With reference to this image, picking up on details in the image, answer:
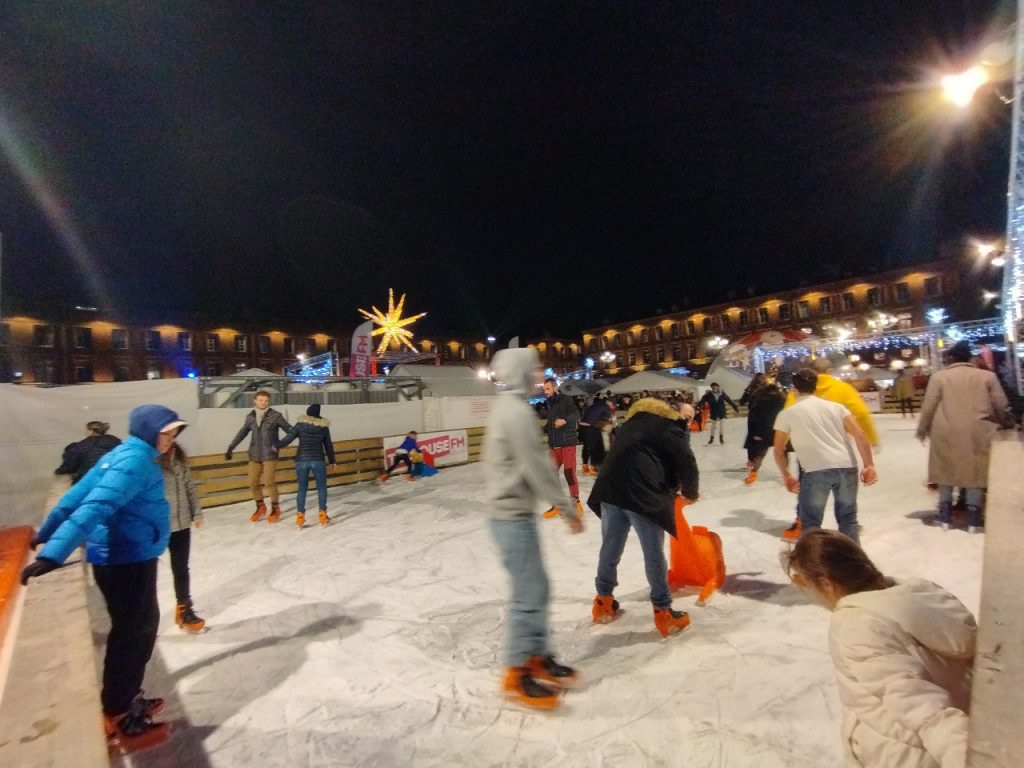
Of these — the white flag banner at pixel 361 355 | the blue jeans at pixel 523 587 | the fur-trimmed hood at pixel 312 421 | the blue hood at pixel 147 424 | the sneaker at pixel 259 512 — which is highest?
the white flag banner at pixel 361 355

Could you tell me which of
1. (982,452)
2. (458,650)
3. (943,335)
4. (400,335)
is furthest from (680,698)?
(943,335)

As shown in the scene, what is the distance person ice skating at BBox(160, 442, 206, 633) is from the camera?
12.9 ft

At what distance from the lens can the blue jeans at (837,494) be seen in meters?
4.03

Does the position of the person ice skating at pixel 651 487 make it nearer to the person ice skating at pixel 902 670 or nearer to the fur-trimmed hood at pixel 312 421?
the person ice skating at pixel 902 670

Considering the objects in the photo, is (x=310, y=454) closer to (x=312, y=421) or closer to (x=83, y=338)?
(x=312, y=421)

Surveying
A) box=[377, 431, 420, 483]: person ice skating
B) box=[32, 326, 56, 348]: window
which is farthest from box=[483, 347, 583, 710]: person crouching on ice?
box=[32, 326, 56, 348]: window

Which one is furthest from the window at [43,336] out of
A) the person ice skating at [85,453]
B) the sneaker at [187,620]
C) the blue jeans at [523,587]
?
the blue jeans at [523,587]

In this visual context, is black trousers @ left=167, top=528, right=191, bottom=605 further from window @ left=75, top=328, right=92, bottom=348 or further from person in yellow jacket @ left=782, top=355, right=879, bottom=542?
window @ left=75, top=328, right=92, bottom=348

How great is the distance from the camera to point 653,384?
26.2m

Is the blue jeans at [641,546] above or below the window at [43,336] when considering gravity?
below

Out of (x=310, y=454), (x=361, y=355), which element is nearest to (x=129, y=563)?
(x=310, y=454)

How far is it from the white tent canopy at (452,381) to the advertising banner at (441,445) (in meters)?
7.04

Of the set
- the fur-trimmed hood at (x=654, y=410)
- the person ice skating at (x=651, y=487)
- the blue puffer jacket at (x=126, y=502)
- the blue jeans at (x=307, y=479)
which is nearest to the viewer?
the blue puffer jacket at (x=126, y=502)

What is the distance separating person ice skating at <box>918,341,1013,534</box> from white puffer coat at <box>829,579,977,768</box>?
4620 millimetres
